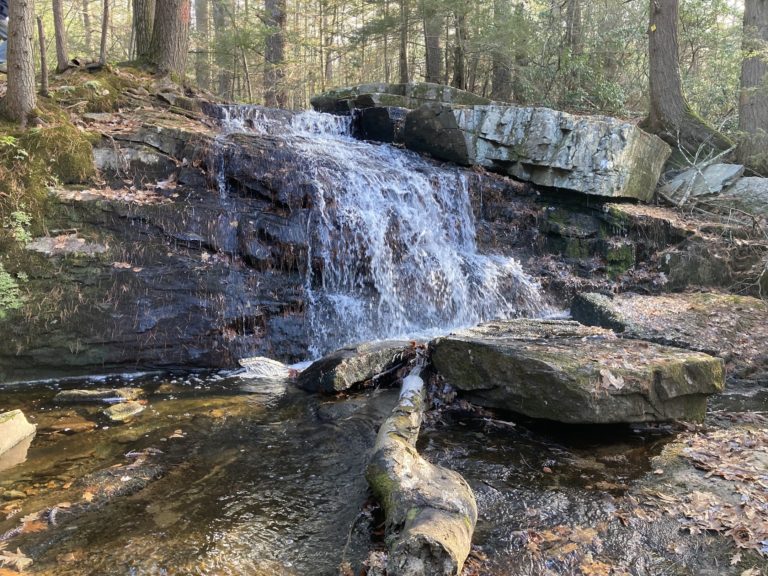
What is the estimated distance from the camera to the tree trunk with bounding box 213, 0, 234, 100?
16766 millimetres

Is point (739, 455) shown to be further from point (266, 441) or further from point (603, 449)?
point (266, 441)

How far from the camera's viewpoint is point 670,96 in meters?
12.2

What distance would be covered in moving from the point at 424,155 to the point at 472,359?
765 cm

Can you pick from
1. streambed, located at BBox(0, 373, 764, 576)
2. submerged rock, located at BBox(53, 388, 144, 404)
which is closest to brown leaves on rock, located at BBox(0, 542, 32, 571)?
streambed, located at BBox(0, 373, 764, 576)

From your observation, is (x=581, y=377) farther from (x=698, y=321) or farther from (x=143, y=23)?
(x=143, y=23)

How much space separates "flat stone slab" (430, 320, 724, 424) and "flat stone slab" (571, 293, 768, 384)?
5.77ft

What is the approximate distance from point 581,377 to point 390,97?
10.6 m

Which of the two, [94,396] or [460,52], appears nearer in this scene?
[94,396]

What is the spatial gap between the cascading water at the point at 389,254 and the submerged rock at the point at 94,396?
2690 millimetres

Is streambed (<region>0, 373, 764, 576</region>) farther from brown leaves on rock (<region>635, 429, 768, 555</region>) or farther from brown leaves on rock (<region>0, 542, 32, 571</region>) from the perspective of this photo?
brown leaves on rock (<region>635, 429, 768, 555</region>)

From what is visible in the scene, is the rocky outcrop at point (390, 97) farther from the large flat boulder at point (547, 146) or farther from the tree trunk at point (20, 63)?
the tree trunk at point (20, 63)

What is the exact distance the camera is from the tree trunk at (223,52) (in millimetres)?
16766

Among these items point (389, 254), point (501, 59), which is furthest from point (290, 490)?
point (501, 59)

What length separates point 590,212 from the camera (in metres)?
10.9
